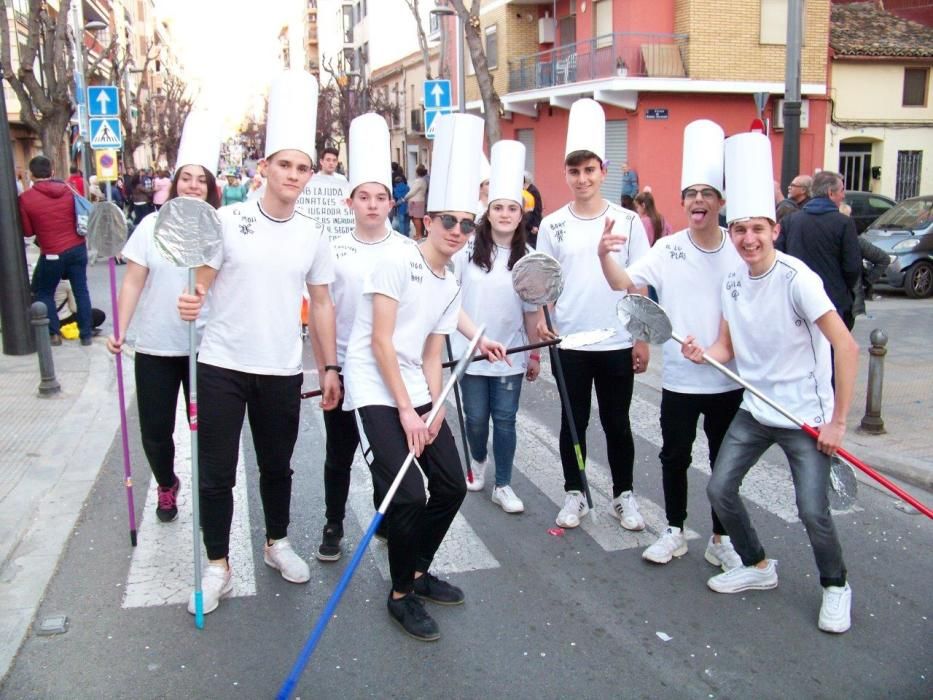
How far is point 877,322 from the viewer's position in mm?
12828

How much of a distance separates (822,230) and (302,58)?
4250 inches

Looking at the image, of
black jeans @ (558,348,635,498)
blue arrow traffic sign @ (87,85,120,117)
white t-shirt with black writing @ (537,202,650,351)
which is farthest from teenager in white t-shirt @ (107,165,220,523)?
blue arrow traffic sign @ (87,85,120,117)

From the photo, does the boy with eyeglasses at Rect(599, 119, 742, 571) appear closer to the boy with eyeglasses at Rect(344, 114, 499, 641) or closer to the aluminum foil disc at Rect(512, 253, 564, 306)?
the aluminum foil disc at Rect(512, 253, 564, 306)

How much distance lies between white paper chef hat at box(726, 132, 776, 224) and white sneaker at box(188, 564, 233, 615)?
288 centimetres

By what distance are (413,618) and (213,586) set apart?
987mm

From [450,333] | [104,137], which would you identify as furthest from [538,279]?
[104,137]

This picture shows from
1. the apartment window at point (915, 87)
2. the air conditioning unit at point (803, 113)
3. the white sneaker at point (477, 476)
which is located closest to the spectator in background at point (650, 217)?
the white sneaker at point (477, 476)

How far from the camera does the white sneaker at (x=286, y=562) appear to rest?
469 cm

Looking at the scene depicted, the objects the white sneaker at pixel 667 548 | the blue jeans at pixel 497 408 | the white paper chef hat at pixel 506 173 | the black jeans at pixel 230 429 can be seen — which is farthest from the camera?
the blue jeans at pixel 497 408

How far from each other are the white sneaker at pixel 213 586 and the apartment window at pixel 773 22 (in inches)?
1017

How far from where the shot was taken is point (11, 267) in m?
10.0

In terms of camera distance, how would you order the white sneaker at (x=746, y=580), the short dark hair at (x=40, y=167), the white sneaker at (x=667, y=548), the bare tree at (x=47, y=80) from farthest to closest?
the bare tree at (x=47, y=80), the short dark hair at (x=40, y=167), the white sneaker at (x=667, y=548), the white sneaker at (x=746, y=580)

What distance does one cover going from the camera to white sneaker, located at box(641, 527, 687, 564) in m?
4.92

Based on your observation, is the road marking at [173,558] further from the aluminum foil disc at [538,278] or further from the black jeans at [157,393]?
the aluminum foil disc at [538,278]
